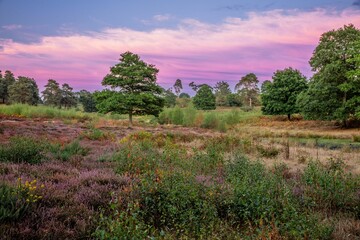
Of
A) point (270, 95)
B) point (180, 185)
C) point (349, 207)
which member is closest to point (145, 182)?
point (180, 185)

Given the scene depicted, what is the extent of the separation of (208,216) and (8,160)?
6023 millimetres

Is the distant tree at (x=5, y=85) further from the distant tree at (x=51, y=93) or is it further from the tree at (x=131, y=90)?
the tree at (x=131, y=90)

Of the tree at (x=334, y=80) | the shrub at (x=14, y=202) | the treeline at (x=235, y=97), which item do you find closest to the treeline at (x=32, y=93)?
the treeline at (x=235, y=97)

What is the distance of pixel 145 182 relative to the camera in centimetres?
587

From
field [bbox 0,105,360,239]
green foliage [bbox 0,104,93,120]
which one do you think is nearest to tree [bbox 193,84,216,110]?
green foliage [bbox 0,104,93,120]

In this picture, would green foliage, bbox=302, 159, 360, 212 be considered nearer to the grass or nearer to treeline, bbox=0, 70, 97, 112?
the grass

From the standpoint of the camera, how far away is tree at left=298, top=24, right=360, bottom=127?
3588cm

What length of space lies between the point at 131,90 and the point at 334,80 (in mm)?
24320

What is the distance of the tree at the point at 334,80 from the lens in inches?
1412

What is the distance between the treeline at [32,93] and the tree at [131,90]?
5099 cm

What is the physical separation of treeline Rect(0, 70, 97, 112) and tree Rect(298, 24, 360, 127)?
2681 inches

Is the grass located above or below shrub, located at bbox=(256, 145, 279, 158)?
above

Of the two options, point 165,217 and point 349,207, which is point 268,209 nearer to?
point 165,217

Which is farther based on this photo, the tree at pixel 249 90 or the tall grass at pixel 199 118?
the tree at pixel 249 90
